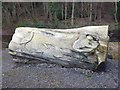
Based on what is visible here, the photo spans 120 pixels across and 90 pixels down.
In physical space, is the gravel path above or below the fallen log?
below

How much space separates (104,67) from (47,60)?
929 millimetres

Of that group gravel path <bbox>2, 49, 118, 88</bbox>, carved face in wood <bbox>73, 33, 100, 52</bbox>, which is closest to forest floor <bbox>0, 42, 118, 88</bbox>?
gravel path <bbox>2, 49, 118, 88</bbox>

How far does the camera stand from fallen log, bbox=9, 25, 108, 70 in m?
4.78

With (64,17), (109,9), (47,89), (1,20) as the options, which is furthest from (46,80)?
(109,9)

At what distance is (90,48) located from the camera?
473 cm

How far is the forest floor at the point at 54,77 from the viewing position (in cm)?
444

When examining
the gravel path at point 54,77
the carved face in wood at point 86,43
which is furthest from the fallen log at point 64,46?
the gravel path at point 54,77

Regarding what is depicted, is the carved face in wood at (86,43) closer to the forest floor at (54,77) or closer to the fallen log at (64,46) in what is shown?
the fallen log at (64,46)

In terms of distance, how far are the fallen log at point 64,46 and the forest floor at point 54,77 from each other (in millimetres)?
134

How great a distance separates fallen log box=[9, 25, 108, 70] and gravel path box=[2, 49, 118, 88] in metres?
0.13

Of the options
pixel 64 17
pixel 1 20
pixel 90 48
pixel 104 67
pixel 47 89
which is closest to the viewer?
pixel 47 89

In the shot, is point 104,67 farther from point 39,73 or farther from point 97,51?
point 39,73

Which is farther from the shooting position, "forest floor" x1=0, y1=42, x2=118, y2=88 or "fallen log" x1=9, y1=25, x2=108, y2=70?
"fallen log" x1=9, y1=25, x2=108, y2=70

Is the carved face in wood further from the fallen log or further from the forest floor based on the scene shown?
the forest floor
